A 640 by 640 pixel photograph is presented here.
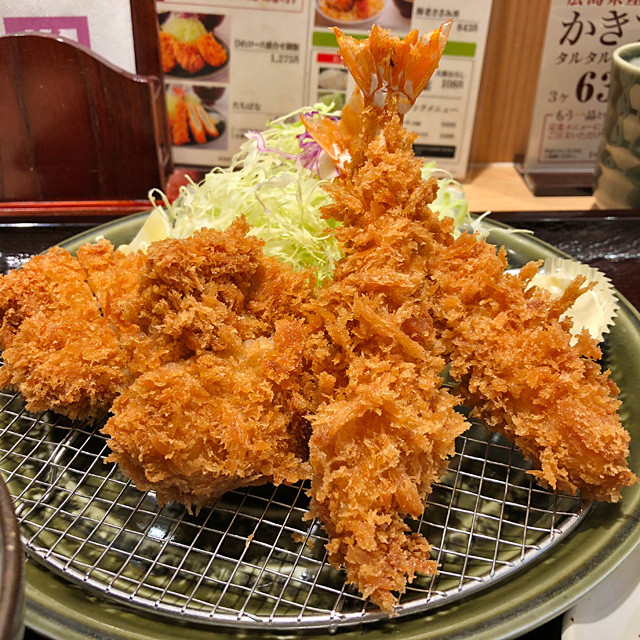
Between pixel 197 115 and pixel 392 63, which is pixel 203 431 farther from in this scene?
pixel 197 115

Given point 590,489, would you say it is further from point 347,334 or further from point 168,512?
point 168,512

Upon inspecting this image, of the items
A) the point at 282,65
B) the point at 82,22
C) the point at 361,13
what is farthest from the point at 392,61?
the point at 82,22

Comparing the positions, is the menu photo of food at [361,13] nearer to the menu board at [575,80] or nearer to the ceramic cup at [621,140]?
the menu board at [575,80]

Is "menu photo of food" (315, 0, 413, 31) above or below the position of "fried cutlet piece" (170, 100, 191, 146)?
above

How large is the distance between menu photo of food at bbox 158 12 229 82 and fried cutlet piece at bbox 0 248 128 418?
1501mm

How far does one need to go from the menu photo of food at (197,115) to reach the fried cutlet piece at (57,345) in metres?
1.48

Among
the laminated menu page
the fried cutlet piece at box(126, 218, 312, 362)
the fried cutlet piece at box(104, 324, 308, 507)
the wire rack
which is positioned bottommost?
the wire rack

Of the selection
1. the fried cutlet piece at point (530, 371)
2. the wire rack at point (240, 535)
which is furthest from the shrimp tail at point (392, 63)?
the wire rack at point (240, 535)

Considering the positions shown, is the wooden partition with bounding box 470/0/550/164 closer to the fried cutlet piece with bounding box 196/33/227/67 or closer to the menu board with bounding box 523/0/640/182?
the menu board with bounding box 523/0/640/182

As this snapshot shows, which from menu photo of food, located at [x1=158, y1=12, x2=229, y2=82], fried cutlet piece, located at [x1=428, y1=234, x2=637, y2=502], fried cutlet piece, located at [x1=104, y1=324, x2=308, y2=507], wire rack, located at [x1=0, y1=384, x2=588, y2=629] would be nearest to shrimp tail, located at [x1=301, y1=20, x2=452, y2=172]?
fried cutlet piece, located at [x1=428, y1=234, x2=637, y2=502]

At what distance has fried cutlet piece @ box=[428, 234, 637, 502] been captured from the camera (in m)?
1.54

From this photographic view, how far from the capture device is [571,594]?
4.47 ft

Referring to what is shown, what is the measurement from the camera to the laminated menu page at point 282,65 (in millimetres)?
2896

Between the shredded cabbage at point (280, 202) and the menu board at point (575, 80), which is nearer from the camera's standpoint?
the shredded cabbage at point (280, 202)
